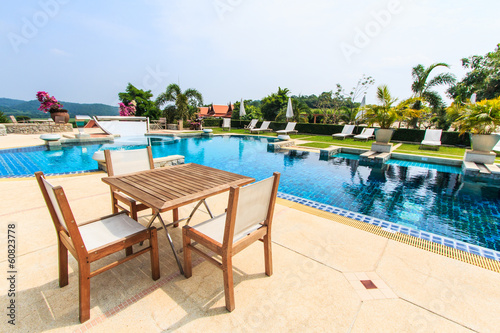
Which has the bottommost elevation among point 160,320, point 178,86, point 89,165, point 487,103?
point 89,165

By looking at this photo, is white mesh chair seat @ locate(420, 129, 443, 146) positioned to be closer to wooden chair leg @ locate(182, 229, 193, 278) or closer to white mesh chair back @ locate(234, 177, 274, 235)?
white mesh chair back @ locate(234, 177, 274, 235)

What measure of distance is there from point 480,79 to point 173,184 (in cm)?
2468

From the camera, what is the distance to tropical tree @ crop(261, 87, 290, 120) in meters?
26.2

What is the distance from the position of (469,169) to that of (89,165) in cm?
1203

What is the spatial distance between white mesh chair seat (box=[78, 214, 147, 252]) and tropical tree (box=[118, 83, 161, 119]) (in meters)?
23.6

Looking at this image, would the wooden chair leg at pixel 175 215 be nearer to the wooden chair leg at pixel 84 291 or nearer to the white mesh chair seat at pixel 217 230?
the white mesh chair seat at pixel 217 230

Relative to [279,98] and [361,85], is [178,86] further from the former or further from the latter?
[361,85]

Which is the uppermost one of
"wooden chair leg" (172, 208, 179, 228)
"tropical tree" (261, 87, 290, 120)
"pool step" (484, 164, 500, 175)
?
"tropical tree" (261, 87, 290, 120)

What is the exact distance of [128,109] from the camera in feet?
70.4

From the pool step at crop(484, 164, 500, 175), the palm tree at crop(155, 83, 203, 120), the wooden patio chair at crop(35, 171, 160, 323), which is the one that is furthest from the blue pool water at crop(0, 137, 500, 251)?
the palm tree at crop(155, 83, 203, 120)

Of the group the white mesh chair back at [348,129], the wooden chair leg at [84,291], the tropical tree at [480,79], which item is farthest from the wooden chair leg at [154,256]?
the tropical tree at [480,79]

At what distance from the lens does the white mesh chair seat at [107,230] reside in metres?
1.68

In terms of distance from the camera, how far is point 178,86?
21.3m

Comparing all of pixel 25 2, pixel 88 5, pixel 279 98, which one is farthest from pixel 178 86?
pixel 25 2
